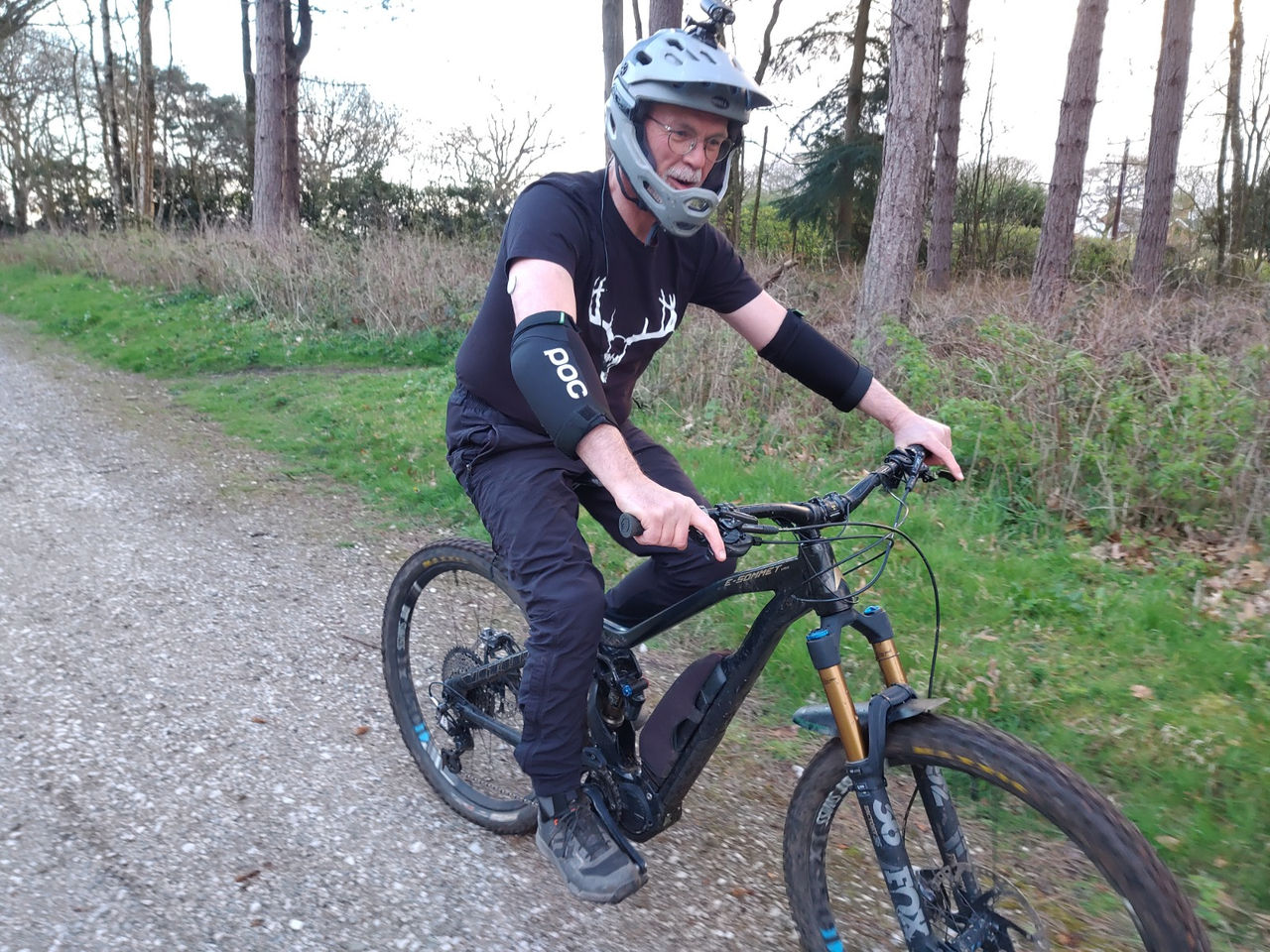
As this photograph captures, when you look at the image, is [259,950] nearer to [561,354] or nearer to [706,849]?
[706,849]

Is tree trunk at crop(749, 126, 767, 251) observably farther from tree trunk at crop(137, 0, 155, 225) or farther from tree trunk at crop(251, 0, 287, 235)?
tree trunk at crop(137, 0, 155, 225)

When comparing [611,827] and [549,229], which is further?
[611,827]

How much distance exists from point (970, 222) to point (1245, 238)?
604 centimetres

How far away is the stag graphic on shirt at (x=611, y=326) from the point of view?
2787 mm

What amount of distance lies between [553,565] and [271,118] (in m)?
17.5

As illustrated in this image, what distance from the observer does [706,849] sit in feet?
10.5

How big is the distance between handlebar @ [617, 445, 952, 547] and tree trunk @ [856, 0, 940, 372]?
18.8ft

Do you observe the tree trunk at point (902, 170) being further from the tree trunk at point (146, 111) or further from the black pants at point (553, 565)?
the tree trunk at point (146, 111)

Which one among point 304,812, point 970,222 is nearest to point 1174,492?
point 304,812

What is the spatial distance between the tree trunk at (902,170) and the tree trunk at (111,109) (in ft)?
73.0

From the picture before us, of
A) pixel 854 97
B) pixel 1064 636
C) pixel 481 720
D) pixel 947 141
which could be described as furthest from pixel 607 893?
pixel 854 97

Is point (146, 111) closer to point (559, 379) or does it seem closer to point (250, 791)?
point (250, 791)

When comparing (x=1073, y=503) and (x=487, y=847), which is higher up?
(x=1073, y=503)

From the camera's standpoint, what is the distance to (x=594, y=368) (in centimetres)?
253
